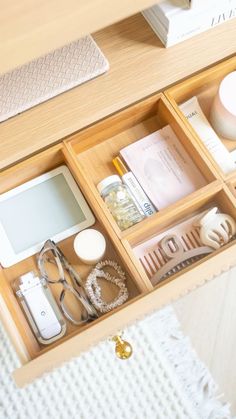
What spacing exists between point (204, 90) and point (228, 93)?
0.09 m

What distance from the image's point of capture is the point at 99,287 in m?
0.71

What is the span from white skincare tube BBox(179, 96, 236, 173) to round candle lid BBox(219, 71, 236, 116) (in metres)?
0.06

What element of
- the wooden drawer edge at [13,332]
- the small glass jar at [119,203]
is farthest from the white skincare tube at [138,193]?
the wooden drawer edge at [13,332]

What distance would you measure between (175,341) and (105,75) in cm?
55

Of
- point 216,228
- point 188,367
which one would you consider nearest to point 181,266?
point 216,228

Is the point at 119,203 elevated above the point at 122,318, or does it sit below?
above

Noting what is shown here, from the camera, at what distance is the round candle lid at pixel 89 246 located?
697 mm

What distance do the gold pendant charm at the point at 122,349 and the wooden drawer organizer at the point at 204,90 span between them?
389mm

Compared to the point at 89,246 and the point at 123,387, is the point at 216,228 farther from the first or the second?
the point at 123,387

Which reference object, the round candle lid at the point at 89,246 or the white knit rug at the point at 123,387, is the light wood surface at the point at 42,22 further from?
the white knit rug at the point at 123,387

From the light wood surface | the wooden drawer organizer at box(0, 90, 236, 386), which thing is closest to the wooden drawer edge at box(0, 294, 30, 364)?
the wooden drawer organizer at box(0, 90, 236, 386)

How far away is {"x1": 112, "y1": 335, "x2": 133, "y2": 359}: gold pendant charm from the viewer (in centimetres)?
88

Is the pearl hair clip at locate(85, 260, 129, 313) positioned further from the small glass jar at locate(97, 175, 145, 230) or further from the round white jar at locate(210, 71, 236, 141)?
the round white jar at locate(210, 71, 236, 141)

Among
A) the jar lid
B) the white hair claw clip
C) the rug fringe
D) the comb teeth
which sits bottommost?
the rug fringe
